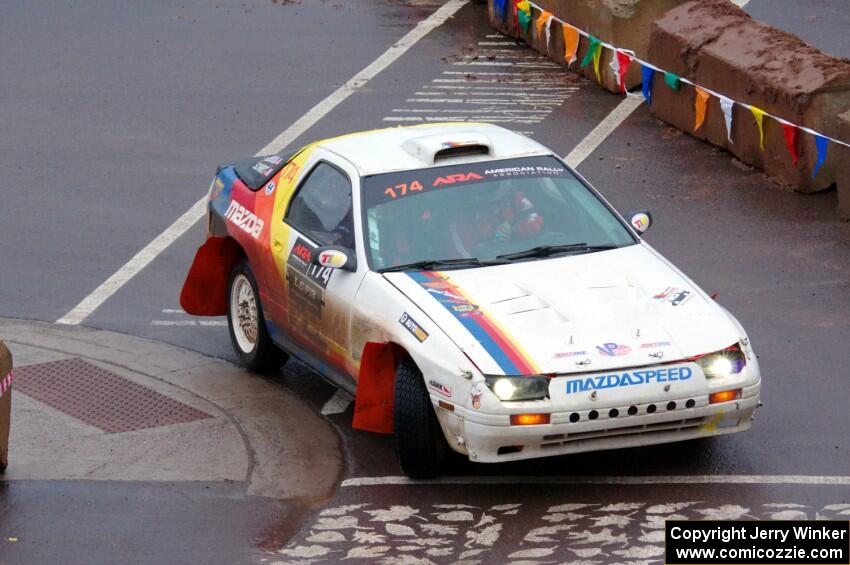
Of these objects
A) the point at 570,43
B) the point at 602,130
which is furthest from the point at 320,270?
the point at 570,43

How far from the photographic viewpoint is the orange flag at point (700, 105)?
16062 millimetres

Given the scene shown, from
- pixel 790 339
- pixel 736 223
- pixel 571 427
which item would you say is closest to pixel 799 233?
pixel 736 223

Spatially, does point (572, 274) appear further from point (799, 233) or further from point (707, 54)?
point (707, 54)

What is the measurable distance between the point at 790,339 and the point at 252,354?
370cm

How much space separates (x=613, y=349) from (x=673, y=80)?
830 centimetres

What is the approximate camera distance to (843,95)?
14.4 meters

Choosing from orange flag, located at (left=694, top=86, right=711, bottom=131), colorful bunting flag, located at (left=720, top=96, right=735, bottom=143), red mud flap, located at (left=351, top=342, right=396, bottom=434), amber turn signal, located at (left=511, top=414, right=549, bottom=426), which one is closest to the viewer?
amber turn signal, located at (left=511, top=414, right=549, bottom=426)

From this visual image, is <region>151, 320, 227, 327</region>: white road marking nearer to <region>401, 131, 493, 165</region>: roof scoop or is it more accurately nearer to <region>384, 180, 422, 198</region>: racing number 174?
<region>401, 131, 493, 165</region>: roof scoop

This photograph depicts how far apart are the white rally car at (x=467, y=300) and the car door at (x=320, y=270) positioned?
0.02 metres

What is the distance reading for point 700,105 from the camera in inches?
637

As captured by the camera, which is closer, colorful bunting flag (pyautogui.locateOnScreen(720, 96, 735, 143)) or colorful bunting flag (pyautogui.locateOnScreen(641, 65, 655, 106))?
colorful bunting flag (pyautogui.locateOnScreen(720, 96, 735, 143))

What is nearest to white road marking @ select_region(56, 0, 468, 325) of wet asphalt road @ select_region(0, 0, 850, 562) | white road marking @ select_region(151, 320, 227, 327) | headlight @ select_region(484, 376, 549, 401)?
wet asphalt road @ select_region(0, 0, 850, 562)

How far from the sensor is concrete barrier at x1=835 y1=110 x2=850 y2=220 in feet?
45.4

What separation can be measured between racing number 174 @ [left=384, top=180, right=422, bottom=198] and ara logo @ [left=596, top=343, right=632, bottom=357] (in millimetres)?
2031
